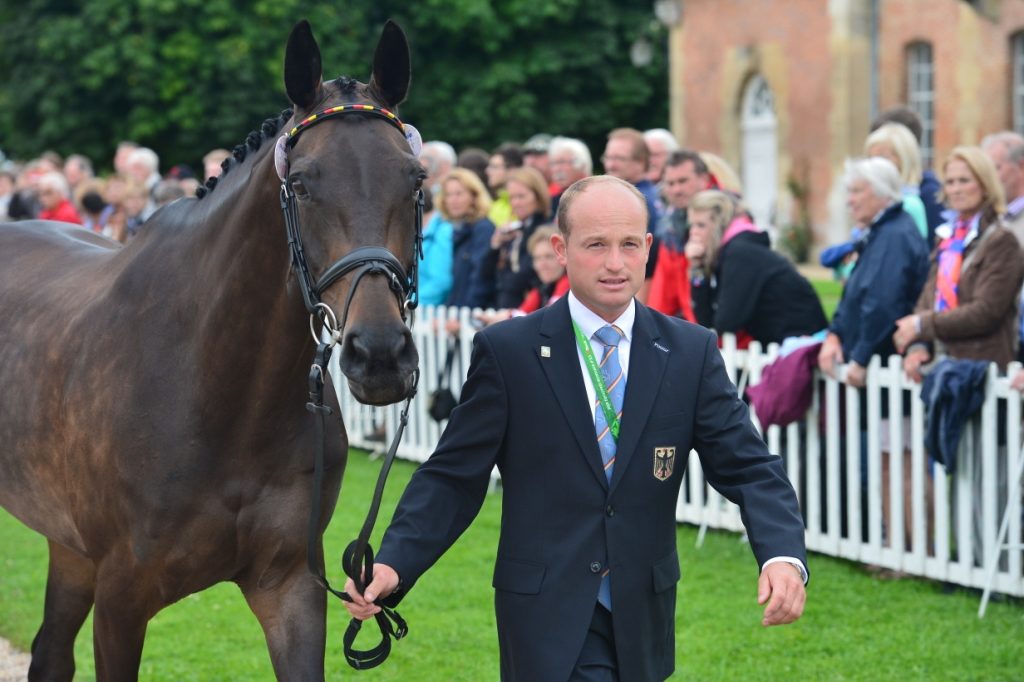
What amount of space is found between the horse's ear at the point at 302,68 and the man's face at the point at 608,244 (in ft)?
2.78

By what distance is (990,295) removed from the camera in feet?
23.8

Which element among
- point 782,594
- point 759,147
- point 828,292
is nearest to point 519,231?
point 782,594

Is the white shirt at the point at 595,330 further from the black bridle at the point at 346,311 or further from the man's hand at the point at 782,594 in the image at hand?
the man's hand at the point at 782,594

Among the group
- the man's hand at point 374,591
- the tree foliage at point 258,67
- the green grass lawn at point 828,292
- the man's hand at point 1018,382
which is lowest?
the green grass lawn at point 828,292

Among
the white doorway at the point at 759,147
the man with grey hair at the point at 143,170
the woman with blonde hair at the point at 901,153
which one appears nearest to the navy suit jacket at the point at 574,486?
the woman with blonde hair at the point at 901,153

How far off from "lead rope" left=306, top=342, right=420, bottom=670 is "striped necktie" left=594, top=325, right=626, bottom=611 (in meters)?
0.49

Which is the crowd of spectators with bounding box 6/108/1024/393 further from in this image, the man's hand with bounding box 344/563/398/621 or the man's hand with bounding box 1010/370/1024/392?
the man's hand with bounding box 344/563/398/621

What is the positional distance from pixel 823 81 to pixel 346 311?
1021 inches

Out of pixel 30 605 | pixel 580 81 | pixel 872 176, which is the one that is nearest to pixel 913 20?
pixel 580 81

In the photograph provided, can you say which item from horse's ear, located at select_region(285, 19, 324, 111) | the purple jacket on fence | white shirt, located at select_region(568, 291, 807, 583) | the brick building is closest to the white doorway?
the brick building

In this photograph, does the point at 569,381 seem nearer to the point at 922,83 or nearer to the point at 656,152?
the point at 656,152

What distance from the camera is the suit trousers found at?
3.56 meters

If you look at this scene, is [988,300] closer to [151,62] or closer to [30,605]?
[30,605]

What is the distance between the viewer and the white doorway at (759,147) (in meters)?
30.2
